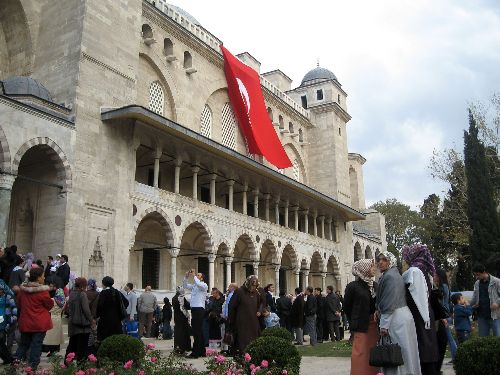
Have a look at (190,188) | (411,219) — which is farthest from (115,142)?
(411,219)

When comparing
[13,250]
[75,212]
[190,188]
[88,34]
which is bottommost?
[13,250]

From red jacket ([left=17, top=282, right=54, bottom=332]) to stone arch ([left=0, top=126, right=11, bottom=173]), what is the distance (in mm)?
7546

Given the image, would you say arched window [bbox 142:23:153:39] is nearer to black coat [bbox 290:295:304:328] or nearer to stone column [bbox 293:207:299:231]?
stone column [bbox 293:207:299:231]

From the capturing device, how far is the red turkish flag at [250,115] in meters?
25.0

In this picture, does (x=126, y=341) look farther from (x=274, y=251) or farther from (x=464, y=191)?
(x=464, y=191)

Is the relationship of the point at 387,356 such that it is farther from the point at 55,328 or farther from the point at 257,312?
the point at 55,328

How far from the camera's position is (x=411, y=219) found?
5000 cm

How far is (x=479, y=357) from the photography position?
5.34 m

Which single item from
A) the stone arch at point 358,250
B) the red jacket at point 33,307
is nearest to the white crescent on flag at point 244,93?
the stone arch at point 358,250

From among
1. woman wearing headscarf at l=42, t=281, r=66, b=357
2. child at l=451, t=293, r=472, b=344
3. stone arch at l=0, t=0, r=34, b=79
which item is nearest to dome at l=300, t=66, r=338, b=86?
stone arch at l=0, t=0, r=34, b=79

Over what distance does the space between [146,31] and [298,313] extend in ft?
46.1

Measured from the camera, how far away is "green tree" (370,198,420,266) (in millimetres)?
49844

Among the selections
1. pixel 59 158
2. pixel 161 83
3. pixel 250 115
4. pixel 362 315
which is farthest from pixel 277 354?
pixel 250 115

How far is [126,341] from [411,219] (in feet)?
153
